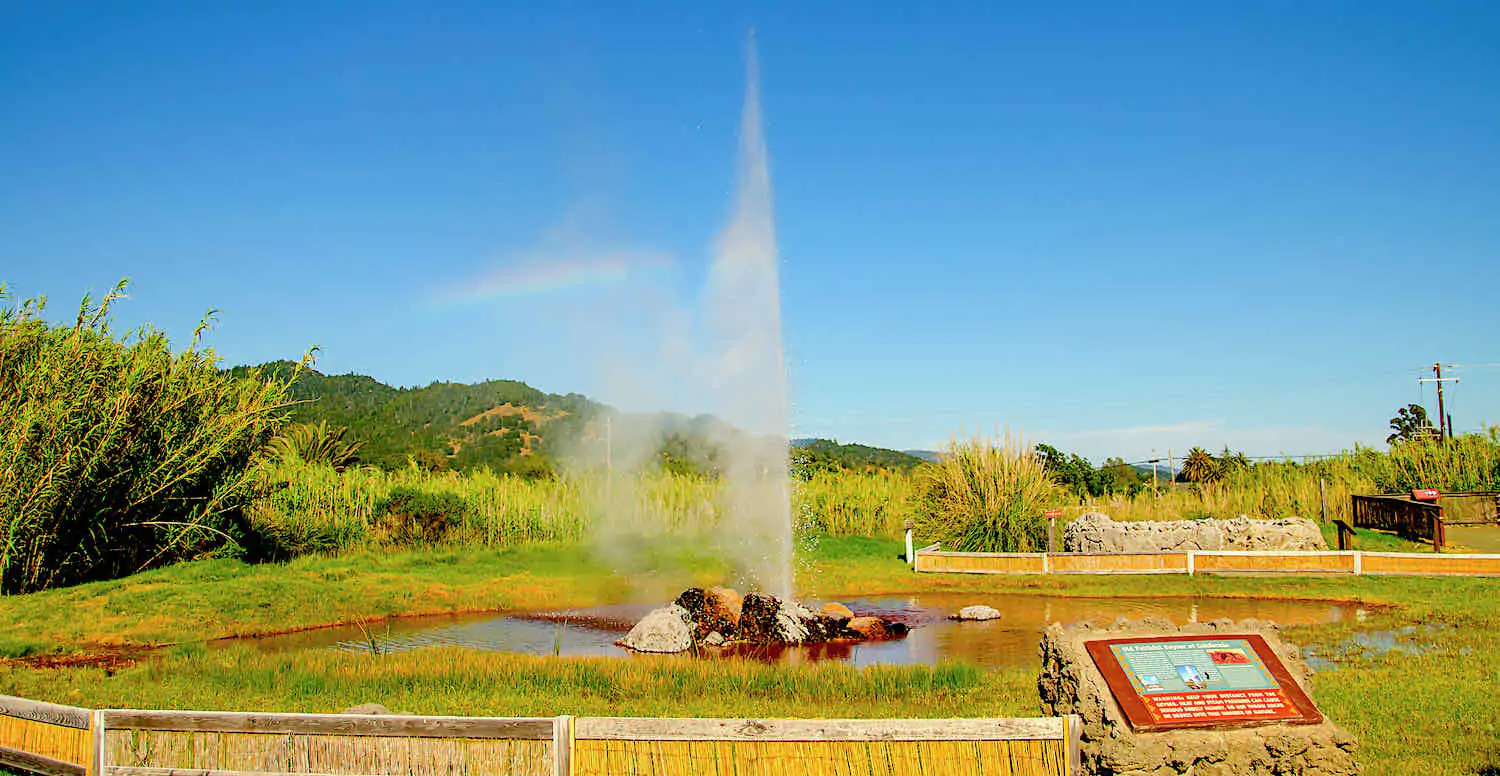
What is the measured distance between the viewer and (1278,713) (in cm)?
608

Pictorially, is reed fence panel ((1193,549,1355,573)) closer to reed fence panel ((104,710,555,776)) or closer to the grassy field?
the grassy field

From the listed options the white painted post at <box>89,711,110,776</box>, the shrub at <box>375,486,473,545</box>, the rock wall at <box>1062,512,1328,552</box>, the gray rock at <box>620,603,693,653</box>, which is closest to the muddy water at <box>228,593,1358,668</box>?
the gray rock at <box>620,603,693,653</box>

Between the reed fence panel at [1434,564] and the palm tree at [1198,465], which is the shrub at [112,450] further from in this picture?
the palm tree at [1198,465]

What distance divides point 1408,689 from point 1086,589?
29.4 ft

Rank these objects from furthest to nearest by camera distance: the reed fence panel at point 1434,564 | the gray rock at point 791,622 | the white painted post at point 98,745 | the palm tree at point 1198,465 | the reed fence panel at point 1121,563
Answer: the palm tree at point 1198,465 → the reed fence panel at point 1121,563 → the reed fence panel at point 1434,564 → the gray rock at point 791,622 → the white painted post at point 98,745

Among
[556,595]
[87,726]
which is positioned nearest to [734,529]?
[556,595]

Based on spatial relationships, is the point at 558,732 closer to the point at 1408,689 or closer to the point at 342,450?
the point at 1408,689

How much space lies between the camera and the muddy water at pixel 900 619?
12586mm

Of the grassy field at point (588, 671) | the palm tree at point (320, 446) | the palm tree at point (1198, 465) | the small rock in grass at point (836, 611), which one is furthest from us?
the palm tree at point (1198, 465)

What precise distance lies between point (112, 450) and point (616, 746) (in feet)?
50.9

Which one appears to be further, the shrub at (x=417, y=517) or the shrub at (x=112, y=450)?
the shrub at (x=417, y=517)

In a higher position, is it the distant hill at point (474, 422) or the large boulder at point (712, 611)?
the distant hill at point (474, 422)

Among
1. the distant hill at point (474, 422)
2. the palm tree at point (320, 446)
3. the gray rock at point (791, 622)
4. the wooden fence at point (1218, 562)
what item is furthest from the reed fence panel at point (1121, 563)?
the distant hill at point (474, 422)

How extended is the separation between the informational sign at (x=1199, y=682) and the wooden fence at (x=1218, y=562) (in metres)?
14.0
